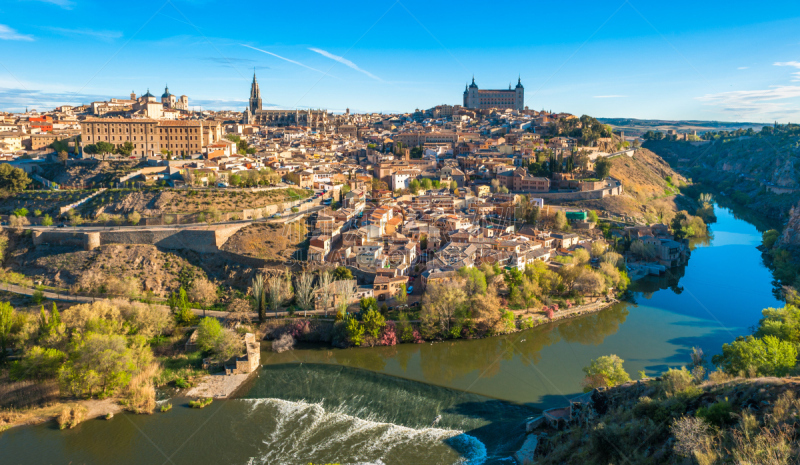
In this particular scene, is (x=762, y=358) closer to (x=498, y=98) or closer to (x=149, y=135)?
(x=149, y=135)

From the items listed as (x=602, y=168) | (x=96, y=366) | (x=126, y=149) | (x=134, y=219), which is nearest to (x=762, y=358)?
(x=96, y=366)

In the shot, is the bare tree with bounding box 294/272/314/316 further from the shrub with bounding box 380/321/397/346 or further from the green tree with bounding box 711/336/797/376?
the green tree with bounding box 711/336/797/376

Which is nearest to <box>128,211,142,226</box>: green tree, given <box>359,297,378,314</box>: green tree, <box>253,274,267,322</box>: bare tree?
<box>253,274,267,322</box>: bare tree

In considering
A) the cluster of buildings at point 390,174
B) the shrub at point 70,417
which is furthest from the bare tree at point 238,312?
the shrub at point 70,417

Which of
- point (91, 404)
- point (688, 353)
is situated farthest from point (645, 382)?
point (91, 404)

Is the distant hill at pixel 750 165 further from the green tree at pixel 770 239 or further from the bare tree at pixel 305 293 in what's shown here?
the bare tree at pixel 305 293

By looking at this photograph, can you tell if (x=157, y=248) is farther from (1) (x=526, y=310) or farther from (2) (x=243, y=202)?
(1) (x=526, y=310)
